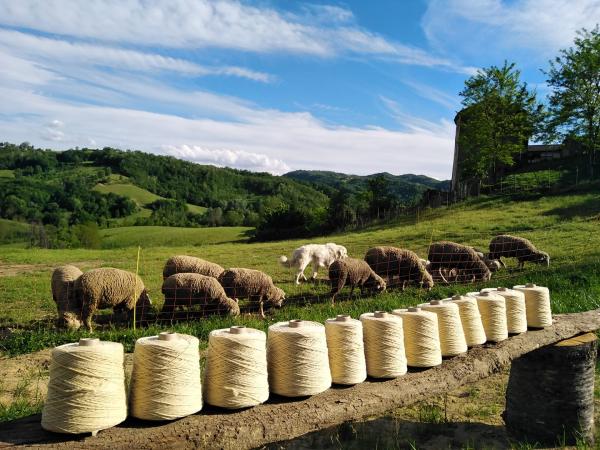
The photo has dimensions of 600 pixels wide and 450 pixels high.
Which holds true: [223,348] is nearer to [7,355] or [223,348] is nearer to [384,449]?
[384,449]

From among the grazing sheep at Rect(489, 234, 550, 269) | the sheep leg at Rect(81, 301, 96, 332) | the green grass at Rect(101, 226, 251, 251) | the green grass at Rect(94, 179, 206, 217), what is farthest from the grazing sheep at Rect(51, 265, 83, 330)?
the green grass at Rect(94, 179, 206, 217)

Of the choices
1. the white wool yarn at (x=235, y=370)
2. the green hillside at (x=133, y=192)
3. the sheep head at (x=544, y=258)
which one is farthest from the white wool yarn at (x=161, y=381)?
the green hillside at (x=133, y=192)

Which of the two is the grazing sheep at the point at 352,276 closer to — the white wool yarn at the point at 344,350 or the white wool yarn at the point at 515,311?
the white wool yarn at the point at 515,311

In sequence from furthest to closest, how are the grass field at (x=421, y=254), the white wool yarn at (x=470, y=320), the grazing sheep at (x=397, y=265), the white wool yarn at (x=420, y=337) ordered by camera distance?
the grazing sheep at (x=397, y=265) < the grass field at (x=421, y=254) < the white wool yarn at (x=470, y=320) < the white wool yarn at (x=420, y=337)

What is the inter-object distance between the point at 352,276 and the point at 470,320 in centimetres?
833

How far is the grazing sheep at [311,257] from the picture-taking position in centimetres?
1762

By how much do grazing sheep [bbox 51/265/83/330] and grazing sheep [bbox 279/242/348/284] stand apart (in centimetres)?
745

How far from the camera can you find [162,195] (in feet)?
466

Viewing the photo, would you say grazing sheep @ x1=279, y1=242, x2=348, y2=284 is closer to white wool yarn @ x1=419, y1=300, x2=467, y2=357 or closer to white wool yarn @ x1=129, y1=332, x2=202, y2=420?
white wool yarn @ x1=419, y1=300, x2=467, y2=357

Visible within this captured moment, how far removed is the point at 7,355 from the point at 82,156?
638ft

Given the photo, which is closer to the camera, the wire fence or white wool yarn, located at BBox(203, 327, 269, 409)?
white wool yarn, located at BBox(203, 327, 269, 409)

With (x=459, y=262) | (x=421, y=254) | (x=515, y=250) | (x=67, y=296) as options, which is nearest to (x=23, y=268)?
(x=67, y=296)

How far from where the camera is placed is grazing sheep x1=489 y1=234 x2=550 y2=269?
57.7 feet

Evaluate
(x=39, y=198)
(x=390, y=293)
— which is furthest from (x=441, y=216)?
(x=39, y=198)
